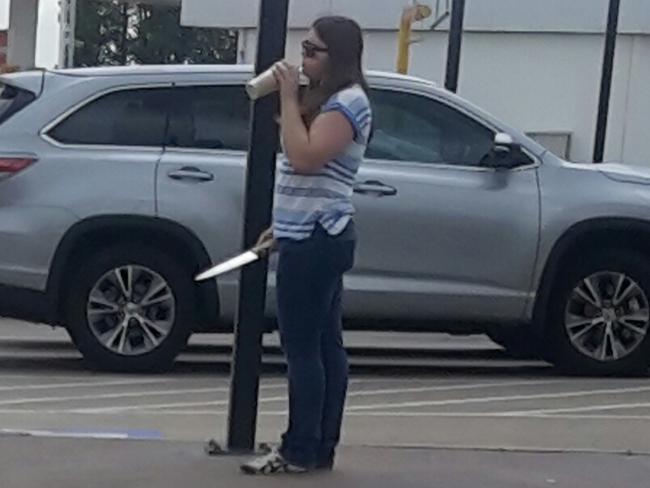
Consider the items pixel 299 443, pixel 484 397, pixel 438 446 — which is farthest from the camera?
pixel 484 397

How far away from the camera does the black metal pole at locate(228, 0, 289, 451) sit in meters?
6.71

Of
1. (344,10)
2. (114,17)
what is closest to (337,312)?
(344,10)

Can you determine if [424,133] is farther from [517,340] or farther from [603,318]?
[517,340]

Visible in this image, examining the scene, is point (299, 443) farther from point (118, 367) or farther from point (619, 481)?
point (118, 367)

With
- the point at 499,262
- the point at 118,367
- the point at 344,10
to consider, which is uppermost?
the point at 344,10

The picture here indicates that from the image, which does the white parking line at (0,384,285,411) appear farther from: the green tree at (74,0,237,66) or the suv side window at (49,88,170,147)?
the green tree at (74,0,237,66)

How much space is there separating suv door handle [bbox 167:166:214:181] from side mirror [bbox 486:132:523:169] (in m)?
1.66

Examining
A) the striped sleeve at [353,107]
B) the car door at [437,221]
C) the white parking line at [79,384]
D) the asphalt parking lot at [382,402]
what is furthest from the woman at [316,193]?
the car door at [437,221]

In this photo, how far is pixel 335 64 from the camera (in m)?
6.38

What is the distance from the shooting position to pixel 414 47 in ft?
87.0

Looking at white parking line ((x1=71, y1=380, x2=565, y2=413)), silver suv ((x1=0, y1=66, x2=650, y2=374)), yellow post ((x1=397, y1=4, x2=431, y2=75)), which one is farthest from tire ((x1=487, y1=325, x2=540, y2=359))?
yellow post ((x1=397, y1=4, x2=431, y2=75))

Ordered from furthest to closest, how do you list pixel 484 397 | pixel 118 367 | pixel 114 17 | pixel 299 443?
pixel 114 17, pixel 118 367, pixel 484 397, pixel 299 443

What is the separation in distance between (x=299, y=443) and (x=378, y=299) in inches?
156

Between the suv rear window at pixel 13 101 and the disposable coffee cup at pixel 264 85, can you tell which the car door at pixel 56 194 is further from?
the disposable coffee cup at pixel 264 85
